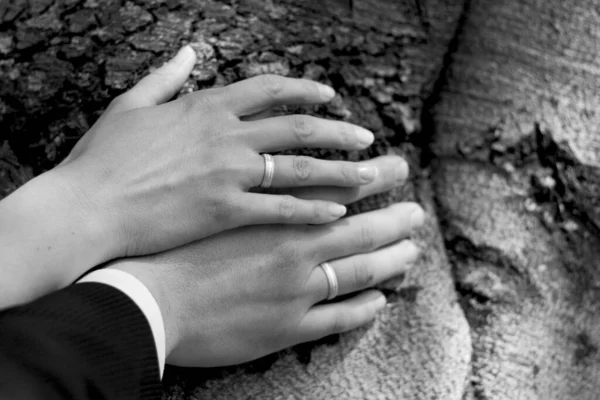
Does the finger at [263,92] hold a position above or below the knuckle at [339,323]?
above

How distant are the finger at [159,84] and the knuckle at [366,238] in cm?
43

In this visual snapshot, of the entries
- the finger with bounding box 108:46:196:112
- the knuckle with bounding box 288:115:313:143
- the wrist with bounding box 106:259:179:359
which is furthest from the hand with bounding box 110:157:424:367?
the finger with bounding box 108:46:196:112

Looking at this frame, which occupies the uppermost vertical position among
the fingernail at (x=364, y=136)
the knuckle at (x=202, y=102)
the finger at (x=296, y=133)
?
the knuckle at (x=202, y=102)

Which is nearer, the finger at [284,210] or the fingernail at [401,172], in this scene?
the finger at [284,210]

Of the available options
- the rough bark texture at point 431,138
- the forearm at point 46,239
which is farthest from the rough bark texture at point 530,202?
the forearm at point 46,239

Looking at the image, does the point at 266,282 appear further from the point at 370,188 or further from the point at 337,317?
the point at 370,188

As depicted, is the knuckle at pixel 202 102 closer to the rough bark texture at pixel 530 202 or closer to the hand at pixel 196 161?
the hand at pixel 196 161

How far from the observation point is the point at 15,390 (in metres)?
0.76

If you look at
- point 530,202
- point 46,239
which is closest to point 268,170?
point 46,239

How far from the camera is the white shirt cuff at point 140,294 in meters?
0.98

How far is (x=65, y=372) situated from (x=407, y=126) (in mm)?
763

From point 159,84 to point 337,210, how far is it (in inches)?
15.3

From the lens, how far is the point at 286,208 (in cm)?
110

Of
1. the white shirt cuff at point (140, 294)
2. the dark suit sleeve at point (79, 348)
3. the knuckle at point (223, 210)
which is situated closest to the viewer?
the dark suit sleeve at point (79, 348)
